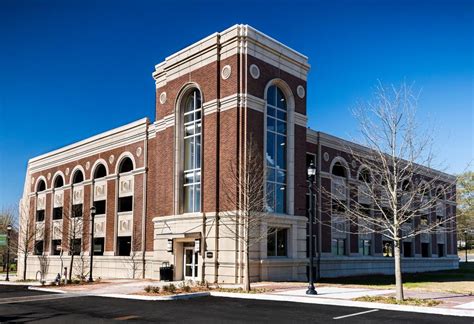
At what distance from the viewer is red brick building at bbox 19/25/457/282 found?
28.0 m

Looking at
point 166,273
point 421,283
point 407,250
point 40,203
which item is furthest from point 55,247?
point 407,250

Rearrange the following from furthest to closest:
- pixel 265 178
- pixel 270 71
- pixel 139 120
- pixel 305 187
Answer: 1. pixel 139 120
2. pixel 305 187
3. pixel 270 71
4. pixel 265 178

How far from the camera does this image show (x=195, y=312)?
615 inches

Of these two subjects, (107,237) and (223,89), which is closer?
(223,89)

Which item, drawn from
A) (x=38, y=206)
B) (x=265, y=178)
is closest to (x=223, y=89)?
(x=265, y=178)

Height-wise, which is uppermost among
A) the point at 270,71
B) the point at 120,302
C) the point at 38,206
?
the point at 270,71

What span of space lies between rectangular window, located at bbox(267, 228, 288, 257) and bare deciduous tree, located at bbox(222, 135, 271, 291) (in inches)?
44.4

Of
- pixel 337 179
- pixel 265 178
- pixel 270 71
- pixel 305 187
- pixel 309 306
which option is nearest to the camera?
pixel 309 306

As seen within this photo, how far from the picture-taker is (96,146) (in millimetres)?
42688

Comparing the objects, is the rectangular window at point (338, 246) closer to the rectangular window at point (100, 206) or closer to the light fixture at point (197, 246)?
the light fixture at point (197, 246)

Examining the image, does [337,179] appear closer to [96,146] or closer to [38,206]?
[96,146]

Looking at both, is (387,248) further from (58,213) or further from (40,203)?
(40,203)

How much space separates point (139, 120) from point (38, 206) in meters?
21.4

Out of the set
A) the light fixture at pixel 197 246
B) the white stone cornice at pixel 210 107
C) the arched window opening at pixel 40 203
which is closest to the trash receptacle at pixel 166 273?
the light fixture at pixel 197 246
